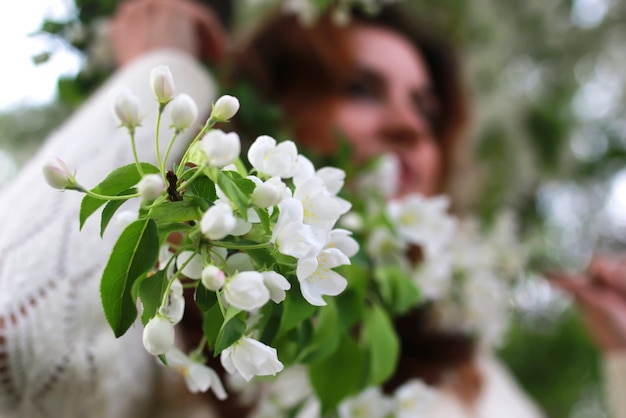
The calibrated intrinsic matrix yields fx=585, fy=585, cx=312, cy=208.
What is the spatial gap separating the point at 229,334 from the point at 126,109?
10 centimetres

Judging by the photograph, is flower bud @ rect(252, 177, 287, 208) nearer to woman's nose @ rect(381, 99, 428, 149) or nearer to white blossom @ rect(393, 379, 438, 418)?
white blossom @ rect(393, 379, 438, 418)

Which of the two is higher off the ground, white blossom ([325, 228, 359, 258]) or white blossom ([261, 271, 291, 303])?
white blossom ([261, 271, 291, 303])

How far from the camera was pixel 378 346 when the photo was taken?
389mm

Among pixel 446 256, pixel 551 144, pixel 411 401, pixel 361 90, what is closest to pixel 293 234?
pixel 411 401

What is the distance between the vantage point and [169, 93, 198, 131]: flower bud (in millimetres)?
233

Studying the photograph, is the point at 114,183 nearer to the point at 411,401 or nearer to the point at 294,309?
the point at 294,309

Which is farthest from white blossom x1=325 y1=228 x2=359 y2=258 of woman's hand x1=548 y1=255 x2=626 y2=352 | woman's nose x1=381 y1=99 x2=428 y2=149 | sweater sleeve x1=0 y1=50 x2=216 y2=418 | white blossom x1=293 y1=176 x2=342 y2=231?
woman's hand x1=548 y1=255 x2=626 y2=352

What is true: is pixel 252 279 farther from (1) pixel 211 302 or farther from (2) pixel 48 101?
(2) pixel 48 101

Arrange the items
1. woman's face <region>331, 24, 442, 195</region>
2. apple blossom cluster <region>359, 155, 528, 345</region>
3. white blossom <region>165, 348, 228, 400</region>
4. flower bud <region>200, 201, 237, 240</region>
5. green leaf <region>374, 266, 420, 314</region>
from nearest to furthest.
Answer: flower bud <region>200, 201, 237, 240</region>, white blossom <region>165, 348, 228, 400</region>, green leaf <region>374, 266, 420, 314</region>, apple blossom cluster <region>359, 155, 528, 345</region>, woman's face <region>331, 24, 442, 195</region>

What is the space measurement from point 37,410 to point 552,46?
133 cm

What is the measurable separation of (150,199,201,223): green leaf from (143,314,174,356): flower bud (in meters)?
0.04

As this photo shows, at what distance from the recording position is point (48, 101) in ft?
2.40

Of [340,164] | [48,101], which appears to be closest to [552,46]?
[340,164]

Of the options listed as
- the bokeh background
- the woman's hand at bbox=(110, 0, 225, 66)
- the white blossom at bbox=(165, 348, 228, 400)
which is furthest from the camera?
the bokeh background
